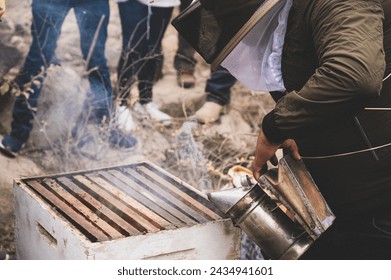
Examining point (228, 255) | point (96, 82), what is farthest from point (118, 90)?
point (228, 255)

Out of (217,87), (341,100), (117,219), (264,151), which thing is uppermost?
(341,100)

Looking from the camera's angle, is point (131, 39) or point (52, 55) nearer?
point (52, 55)

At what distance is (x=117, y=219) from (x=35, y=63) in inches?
111

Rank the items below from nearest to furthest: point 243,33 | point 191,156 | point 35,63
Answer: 1. point 243,33
2. point 191,156
3. point 35,63

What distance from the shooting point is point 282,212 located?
123 inches

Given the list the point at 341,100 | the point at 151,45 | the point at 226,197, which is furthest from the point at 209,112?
the point at 341,100

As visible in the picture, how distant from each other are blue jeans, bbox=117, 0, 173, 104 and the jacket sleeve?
3.56 metres

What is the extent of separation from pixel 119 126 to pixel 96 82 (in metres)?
0.49

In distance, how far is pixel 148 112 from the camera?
6.59m

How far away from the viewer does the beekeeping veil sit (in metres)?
2.91

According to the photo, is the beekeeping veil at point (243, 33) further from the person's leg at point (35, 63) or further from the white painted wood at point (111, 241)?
the person's leg at point (35, 63)

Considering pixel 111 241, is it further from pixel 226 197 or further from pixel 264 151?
pixel 264 151

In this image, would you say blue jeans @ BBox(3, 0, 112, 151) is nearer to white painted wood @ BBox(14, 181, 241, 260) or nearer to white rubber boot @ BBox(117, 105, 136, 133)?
white rubber boot @ BBox(117, 105, 136, 133)
